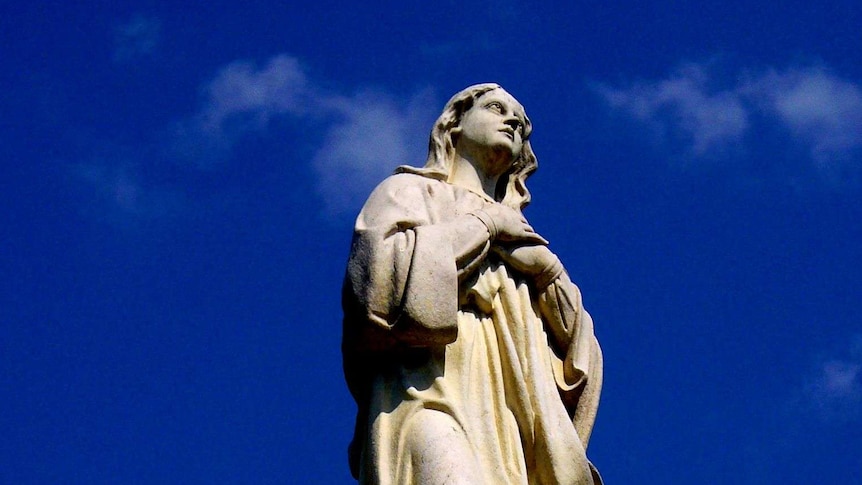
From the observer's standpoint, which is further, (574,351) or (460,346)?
(574,351)

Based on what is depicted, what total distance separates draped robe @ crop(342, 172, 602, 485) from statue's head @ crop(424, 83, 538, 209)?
2.91ft

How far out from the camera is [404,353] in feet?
35.3

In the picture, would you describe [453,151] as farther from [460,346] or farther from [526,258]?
[460,346]

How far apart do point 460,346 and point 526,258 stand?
2.95 feet

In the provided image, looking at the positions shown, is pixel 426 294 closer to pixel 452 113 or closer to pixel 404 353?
pixel 404 353

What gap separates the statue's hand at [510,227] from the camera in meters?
11.4

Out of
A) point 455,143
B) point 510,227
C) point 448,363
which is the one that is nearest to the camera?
point 448,363

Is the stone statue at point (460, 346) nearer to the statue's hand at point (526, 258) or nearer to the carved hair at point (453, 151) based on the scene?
the statue's hand at point (526, 258)

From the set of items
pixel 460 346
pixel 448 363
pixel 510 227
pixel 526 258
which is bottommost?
pixel 448 363

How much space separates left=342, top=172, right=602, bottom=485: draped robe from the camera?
10492mm

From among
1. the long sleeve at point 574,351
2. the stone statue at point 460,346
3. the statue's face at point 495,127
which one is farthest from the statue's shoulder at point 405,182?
the long sleeve at point 574,351

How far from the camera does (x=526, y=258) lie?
11523mm

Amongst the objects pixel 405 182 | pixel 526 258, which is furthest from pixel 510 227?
pixel 405 182

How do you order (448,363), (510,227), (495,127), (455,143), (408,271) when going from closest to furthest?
(408,271)
(448,363)
(510,227)
(495,127)
(455,143)
